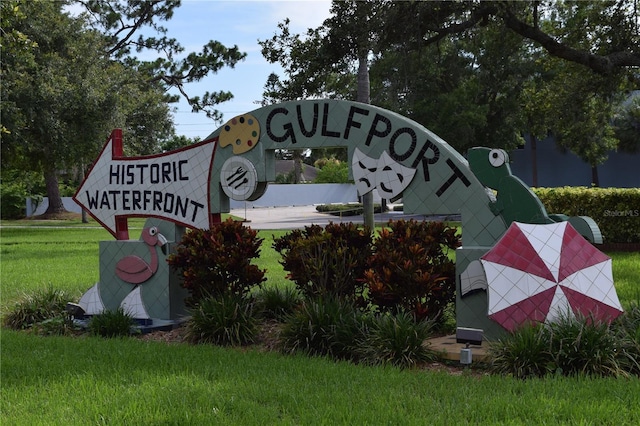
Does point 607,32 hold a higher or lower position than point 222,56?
lower

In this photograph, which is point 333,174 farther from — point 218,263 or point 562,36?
point 218,263

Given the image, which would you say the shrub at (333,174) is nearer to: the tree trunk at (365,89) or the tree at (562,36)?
the tree at (562,36)

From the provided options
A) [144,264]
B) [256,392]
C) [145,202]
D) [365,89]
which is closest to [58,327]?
[144,264]

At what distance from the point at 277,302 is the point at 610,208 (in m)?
10.8

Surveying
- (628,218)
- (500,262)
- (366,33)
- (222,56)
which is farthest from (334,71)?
(222,56)

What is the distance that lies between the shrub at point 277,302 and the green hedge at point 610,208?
10.2m

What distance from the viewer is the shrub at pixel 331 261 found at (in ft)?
26.7

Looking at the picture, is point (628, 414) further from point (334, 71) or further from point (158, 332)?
point (334, 71)

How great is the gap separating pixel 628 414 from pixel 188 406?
315 centimetres

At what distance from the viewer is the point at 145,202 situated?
9.79m

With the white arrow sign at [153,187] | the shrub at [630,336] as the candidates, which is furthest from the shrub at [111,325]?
the shrub at [630,336]

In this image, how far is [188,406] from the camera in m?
5.36

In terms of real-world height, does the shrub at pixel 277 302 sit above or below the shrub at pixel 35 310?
above

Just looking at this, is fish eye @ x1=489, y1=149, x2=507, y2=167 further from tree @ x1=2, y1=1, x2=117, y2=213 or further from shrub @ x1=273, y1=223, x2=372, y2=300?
tree @ x1=2, y1=1, x2=117, y2=213
